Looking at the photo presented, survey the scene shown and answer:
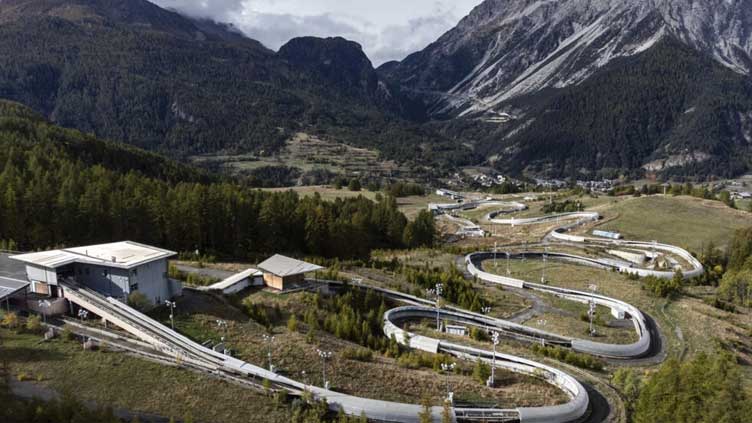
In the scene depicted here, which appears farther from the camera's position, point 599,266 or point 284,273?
point 599,266

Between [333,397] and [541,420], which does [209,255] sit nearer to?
[333,397]

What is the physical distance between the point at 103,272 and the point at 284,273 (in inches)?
490

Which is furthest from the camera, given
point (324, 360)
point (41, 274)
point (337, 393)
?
point (41, 274)

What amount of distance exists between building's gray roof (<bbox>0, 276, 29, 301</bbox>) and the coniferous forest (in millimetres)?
17359

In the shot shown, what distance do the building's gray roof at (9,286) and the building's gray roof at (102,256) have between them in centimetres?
132

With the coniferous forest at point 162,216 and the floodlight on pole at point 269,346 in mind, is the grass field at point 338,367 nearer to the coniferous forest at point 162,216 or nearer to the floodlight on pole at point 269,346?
the floodlight on pole at point 269,346

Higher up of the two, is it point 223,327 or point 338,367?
point 223,327

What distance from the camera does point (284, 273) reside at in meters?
39.4

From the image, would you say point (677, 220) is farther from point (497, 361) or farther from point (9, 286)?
point (9, 286)

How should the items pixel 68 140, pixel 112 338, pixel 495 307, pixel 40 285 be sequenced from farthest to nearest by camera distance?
pixel 68 140
pixel 495 307
pixel 40 285
pixel 112 338

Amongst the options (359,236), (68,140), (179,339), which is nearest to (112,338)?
(179,339)

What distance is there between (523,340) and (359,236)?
35324 mm

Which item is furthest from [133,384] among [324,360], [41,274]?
[41,274]

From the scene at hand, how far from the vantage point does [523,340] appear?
120 ft
